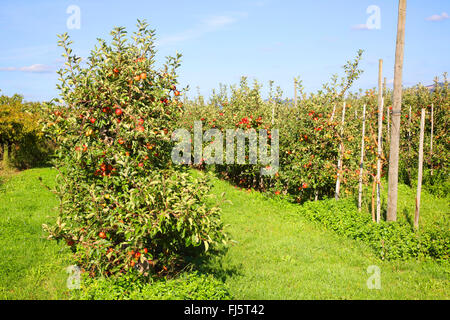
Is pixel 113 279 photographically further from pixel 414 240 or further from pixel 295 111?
pixel 295 111

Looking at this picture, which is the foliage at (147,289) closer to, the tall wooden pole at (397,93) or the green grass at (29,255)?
the green grass at (29,255)

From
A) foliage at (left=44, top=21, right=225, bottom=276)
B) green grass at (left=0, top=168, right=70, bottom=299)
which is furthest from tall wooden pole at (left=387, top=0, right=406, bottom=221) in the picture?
green grass at (left=0, top=168, right=70, bottom=299)

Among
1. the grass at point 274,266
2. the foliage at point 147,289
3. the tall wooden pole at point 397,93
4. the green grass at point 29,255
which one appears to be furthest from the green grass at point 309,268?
the green grass at point 29,255

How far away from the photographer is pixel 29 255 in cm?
584

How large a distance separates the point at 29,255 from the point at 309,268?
186 inches

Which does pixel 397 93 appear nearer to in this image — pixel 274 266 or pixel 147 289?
pixel 274 266

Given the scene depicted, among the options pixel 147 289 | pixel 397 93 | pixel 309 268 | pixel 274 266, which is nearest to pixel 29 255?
pixel 147 289

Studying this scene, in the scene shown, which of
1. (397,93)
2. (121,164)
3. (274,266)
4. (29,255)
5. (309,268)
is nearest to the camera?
(121,164)

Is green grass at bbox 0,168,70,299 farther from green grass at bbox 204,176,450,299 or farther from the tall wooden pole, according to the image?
the tall wooden pole

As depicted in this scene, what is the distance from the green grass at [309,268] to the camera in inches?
184

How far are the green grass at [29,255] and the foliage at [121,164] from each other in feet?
2.72

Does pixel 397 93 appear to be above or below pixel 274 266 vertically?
above

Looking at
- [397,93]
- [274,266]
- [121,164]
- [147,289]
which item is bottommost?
[274,266]

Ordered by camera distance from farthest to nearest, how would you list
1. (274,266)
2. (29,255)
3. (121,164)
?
(29,255) → (274,266) → (121,164)
